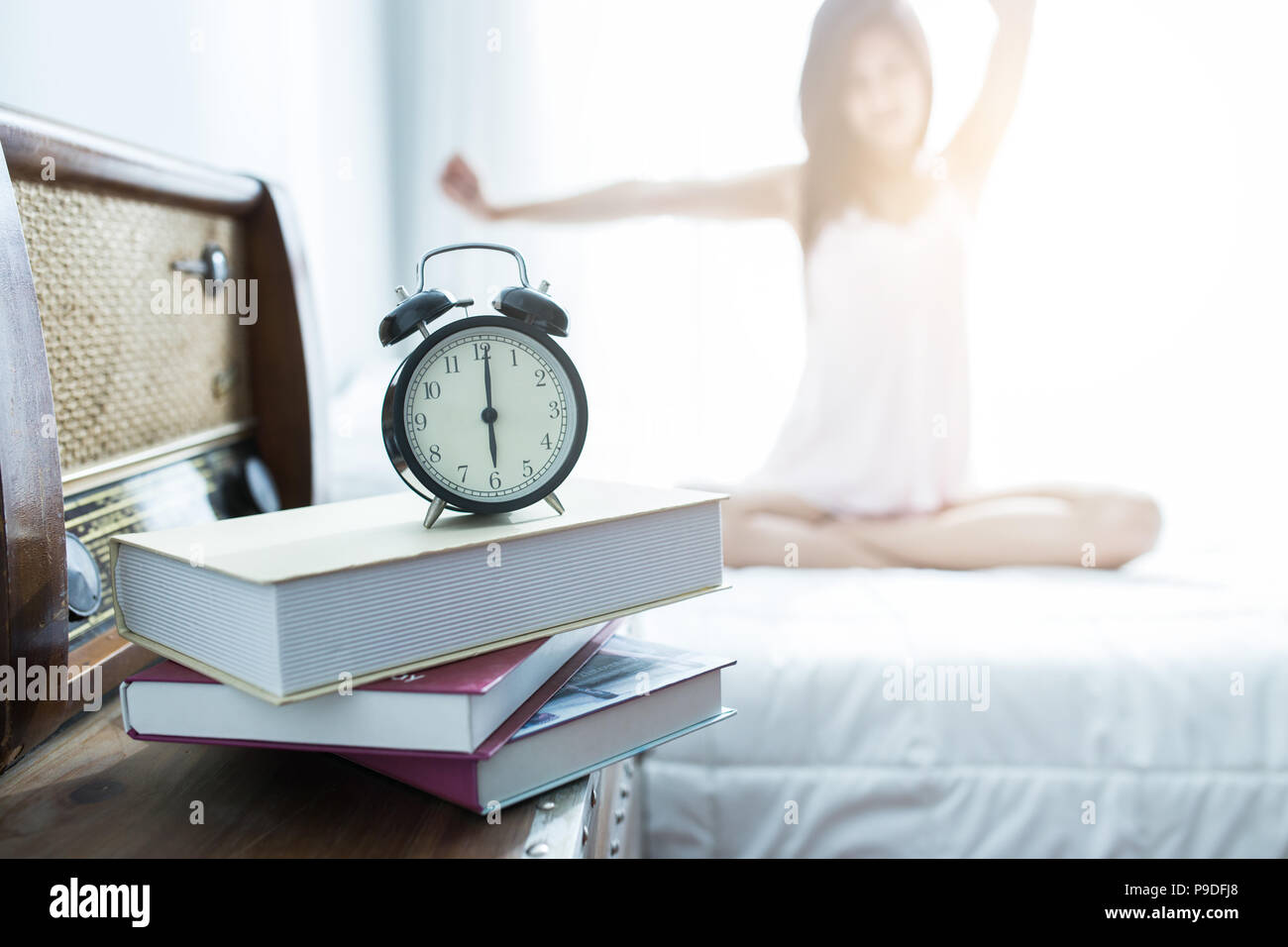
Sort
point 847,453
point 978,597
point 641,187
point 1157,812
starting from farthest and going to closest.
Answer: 1. point 641,187
2. point 847,453
3. point 978,597
4. point 1157,812

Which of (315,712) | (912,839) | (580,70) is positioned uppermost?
(580,70)

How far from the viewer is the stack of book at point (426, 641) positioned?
1.67ft

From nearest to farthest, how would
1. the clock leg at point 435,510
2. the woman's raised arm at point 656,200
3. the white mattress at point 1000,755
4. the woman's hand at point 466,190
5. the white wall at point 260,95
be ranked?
the clock leg at point 435,510 < the white wall at point 260,95 < the white mattress at point 1000,755 < the woman's raised arm at point 656,200 < the woman's hand at point 466,190

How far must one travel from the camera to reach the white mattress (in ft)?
3.28

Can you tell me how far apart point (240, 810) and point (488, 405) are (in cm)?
29

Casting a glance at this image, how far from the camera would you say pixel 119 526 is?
2.54 feet

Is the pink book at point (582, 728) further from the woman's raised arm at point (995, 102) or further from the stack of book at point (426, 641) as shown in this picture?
the woman's raised arm at point (995, 102)

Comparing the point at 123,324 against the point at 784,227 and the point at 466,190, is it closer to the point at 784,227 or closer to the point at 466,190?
the point at 466,190

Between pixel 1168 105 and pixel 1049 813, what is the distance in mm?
1248

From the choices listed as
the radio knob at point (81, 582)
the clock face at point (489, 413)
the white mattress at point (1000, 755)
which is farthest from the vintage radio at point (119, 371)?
the white mattress at point (1000, 755)

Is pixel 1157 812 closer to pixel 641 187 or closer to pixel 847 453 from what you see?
pixel 847 453

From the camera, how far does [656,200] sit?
168cm

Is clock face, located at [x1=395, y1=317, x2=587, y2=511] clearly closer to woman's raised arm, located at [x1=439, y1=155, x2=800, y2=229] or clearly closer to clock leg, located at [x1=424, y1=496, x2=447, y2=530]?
clock leg, located at [x1=424, y1=496, x2=447, y2=530]

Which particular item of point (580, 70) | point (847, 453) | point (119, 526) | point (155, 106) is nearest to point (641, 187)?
point (580, 70)
